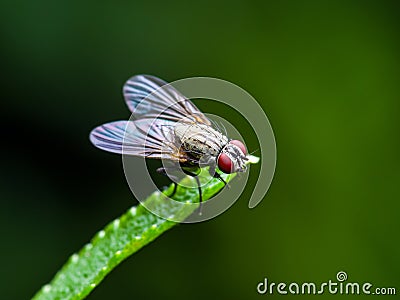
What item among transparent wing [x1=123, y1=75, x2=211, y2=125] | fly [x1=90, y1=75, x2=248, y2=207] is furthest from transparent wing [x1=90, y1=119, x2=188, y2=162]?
transparent wing [x1=123, y1=75, x2=211, y2=125]

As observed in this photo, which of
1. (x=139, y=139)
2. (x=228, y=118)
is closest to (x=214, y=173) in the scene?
(x=139, y=139)

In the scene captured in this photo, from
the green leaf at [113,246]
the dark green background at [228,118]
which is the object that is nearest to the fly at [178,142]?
the green leaf at [113,246]

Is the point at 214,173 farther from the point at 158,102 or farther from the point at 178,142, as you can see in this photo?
the point at 158,102

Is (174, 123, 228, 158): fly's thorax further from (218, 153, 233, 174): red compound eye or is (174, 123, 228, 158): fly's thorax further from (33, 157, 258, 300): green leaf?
(33, 157, 258, 300): green leaf

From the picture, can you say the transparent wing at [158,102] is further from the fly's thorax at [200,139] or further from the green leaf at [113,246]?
the green leaf at [113,246]

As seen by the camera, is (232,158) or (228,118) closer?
(232,158)

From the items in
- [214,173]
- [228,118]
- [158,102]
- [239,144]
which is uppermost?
[228,118]
